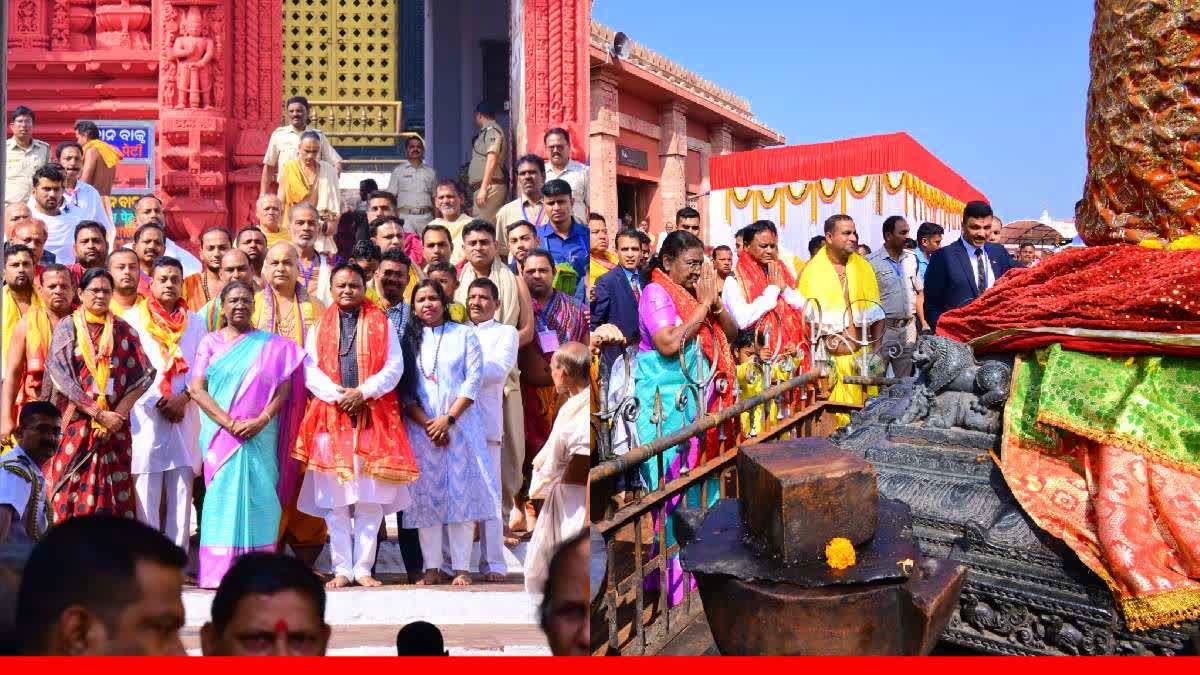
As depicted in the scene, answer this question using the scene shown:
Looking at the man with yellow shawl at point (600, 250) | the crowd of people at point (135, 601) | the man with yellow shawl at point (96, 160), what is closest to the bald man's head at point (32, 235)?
the man with yellow shawl at point (96, 160)

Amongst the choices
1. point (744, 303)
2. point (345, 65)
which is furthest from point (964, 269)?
point (345, 65)

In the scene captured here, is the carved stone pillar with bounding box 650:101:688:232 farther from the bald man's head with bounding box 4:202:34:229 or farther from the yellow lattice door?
the bald man's head with bounding box 4:202:34:229

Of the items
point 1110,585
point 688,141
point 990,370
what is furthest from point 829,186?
point 1110,585

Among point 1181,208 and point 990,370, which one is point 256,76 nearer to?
point 990,370

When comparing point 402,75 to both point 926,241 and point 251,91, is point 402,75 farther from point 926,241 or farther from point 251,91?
point 926,241

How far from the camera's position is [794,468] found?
5.53ft

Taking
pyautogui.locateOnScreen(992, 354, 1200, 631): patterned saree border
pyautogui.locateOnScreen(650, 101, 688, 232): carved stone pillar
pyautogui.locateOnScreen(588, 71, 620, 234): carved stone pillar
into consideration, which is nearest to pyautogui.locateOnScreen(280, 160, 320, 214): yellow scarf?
pyautogui.locateOnScreen(588, 71, 620, 234): carved stone pillar

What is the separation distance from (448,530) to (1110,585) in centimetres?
148

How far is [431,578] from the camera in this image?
1644 millimetres

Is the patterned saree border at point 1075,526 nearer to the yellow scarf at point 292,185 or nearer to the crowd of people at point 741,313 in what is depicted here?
the crowd of people at point 741,313

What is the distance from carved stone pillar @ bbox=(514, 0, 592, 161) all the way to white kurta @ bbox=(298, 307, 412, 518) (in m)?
0.44

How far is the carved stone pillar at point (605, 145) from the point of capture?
227 centimetres

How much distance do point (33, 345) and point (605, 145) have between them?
4.52ft

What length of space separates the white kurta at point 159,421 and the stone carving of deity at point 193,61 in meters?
0.36
